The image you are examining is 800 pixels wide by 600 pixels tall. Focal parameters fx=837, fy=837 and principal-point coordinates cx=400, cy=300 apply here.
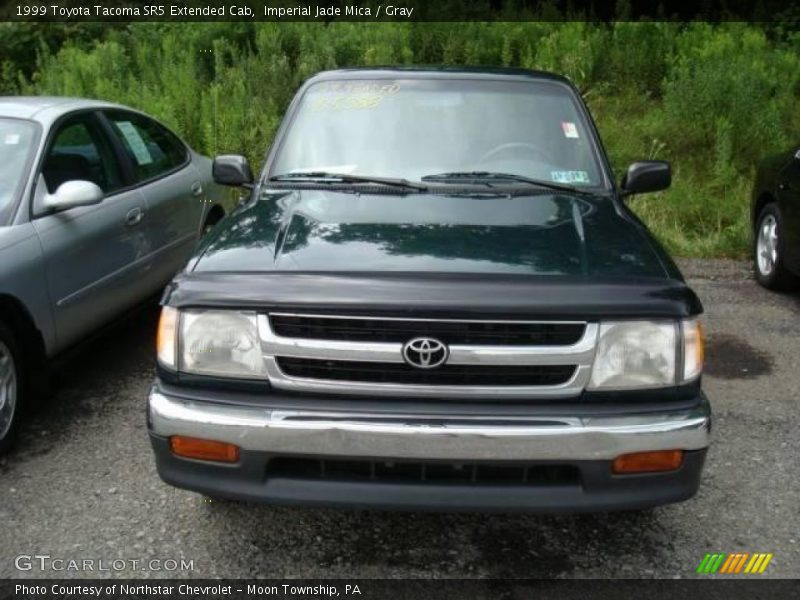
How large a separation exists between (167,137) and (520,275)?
4.05 m

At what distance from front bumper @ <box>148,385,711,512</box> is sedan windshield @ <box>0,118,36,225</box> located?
82.4 inches

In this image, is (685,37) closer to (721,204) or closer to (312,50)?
(721,204)

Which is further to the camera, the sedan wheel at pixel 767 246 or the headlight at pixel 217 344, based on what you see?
the sedan wheel at pixel 767 246

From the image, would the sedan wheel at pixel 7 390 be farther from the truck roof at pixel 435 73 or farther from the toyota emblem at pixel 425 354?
the toyota emblem at pixel 425 354

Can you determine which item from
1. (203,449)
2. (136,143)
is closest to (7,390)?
(203,449)

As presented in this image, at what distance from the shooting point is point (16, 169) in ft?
14.4

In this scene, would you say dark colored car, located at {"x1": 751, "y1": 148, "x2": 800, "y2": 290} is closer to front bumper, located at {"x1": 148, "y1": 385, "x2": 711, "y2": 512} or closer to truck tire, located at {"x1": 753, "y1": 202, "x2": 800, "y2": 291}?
truck tire, located at {"x1": 753, "y1": 202, "x2": 800, "y2": 291}

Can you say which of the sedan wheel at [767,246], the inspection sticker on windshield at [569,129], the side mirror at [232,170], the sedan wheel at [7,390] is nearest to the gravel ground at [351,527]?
the sedan wheel at [7,390]

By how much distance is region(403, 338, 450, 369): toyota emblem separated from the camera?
2.66 metres

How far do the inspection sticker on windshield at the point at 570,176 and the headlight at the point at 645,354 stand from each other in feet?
4.29

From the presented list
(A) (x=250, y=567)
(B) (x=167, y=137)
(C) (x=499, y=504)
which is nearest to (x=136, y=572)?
(A) (x=250, y=567)

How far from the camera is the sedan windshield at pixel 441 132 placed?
393cm

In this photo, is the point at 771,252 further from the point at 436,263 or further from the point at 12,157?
the point at 12,157

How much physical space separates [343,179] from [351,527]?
153 centimetres
